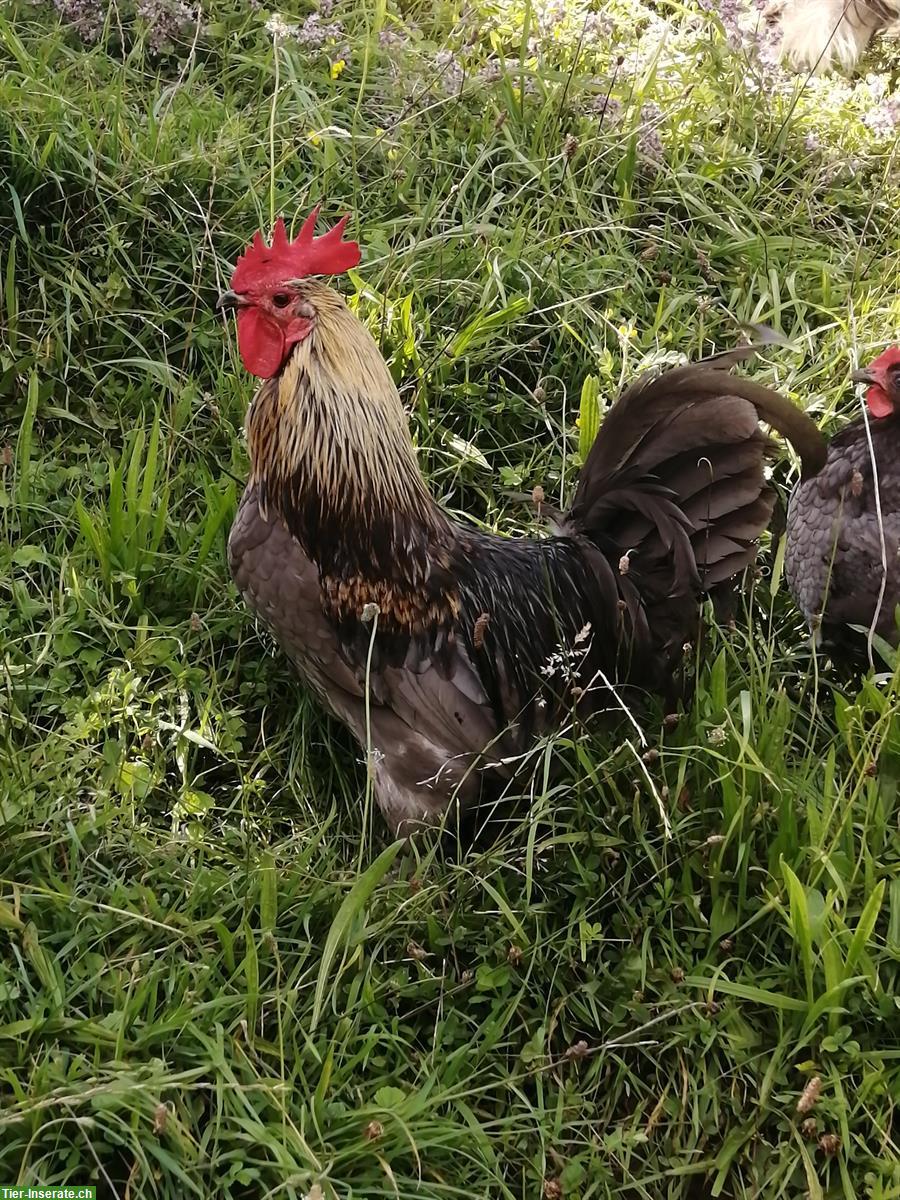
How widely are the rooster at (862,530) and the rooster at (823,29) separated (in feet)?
8.89

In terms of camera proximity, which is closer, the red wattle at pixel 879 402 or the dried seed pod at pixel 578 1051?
the dried seed pod at pixel 578 1051

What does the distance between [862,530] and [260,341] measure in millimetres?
1752

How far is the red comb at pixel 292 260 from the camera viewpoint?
2.71m

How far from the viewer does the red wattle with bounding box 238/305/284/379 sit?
2723 mm

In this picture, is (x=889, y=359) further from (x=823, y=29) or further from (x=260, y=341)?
(x=823, y=29)

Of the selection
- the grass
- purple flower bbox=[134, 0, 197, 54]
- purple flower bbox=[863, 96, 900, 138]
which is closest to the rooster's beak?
the grass

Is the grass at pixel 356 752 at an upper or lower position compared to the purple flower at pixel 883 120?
lower

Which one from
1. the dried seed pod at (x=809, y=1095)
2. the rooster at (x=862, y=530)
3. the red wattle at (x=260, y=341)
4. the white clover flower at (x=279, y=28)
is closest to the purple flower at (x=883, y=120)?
the rooster at (x=862, y=530)

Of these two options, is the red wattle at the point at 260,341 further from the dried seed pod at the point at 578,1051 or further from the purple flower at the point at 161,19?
the purple flower at the point at 161,19

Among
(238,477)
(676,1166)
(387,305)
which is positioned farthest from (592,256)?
(676,1166)

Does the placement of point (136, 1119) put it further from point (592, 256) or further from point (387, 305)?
point (592, 256)

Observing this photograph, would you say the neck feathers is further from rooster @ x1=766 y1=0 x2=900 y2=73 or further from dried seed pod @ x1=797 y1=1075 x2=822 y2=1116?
rooster @ x1=766 y1=0 x2=900 y2=73

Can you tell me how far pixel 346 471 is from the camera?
2740mm

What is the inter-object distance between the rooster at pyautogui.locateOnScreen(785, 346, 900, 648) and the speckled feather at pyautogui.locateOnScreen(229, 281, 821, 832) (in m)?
0.37
